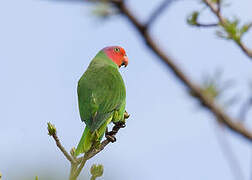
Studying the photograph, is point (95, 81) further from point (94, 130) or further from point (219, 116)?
point (219, 116)

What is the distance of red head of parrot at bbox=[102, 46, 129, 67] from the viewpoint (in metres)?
4.73

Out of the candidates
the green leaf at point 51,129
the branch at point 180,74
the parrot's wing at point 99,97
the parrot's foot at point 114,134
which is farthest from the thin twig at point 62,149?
the branch at point 180,74

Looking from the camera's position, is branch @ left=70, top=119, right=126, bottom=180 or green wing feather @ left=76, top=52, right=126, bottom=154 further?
green wing feather @ left=76, top=52, right=126, bottom=154

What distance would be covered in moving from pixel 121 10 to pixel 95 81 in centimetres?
236

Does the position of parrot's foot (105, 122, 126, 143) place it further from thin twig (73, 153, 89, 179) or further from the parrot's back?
thin twig (73, 153, 89, 179)

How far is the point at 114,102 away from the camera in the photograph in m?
3.19

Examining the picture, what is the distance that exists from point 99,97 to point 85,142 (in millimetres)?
588

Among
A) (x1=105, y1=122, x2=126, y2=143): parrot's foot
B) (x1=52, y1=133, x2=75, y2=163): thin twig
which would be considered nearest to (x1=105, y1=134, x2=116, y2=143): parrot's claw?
(x1=105, y1=122, x2=126, y2=143): parrot's foot

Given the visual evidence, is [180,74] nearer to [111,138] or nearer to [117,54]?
[111,138]

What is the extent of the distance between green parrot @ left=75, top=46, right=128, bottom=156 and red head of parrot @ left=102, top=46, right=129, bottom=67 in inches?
36.1

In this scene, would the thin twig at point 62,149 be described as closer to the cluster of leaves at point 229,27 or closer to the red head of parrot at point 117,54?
the cluster of leaves at point 229,27

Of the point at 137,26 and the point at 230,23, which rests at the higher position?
the point at 137,26

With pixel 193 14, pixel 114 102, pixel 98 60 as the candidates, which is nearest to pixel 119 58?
pixel 98 60

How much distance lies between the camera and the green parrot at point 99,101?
2896mm
